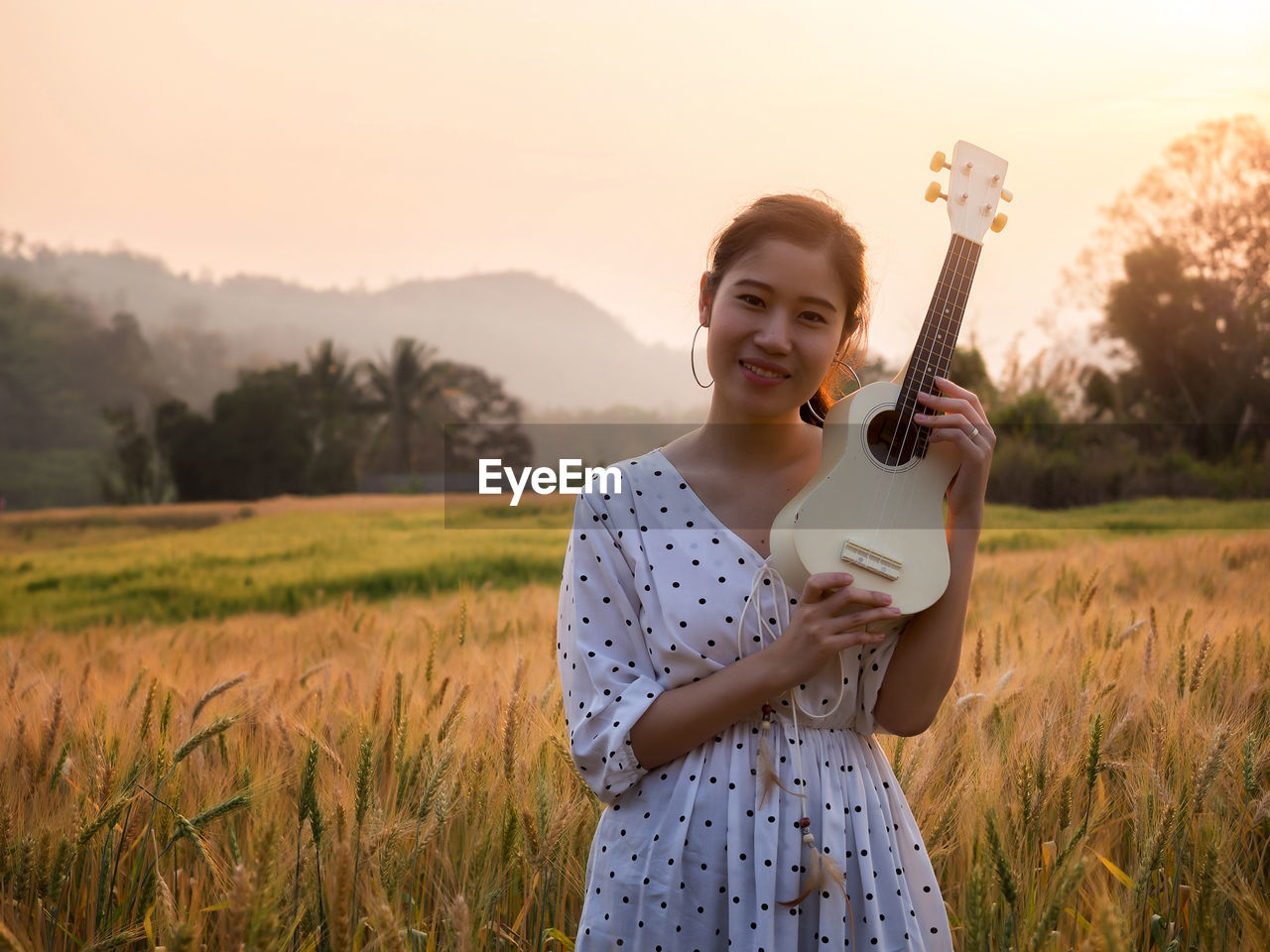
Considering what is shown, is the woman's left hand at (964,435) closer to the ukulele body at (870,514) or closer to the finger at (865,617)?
the ukulele body at (870,514)

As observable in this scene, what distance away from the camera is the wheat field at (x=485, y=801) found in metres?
1.70

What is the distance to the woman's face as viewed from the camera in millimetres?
1544

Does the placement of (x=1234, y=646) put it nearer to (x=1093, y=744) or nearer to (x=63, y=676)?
(x=1093, y=744)

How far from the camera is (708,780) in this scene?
1.51 meters

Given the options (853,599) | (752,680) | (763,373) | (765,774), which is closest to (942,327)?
(763,373)

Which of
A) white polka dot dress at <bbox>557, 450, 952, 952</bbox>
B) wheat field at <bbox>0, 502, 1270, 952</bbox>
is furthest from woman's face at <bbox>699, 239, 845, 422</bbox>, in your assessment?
wheat field at <bbox>0, 502, 1270, 952</bbox>

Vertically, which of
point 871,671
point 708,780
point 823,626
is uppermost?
point 823,626

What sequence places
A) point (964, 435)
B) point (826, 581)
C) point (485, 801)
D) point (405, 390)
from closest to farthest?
1. point (826, 581)
2. point (964, 435)
3. point (485, 801)
4. point (405, 390)

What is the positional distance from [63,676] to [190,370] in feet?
59.8

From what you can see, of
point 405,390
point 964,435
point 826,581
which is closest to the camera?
point 826,581

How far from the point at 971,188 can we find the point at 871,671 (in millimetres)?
884

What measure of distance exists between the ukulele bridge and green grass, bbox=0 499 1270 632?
18.2 feet

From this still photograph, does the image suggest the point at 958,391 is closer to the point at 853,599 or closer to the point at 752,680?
the point at 853,599

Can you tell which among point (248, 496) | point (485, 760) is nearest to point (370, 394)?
point (248, 496)
